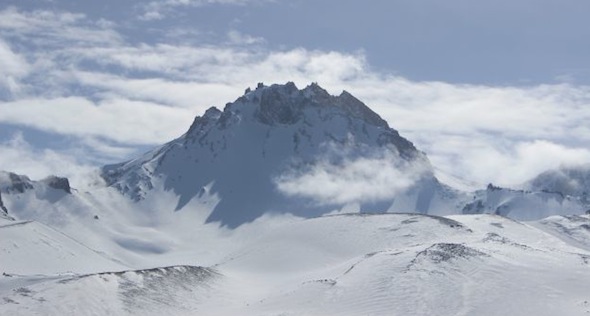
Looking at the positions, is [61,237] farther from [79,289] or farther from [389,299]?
[389,299]

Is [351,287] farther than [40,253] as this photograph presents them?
No

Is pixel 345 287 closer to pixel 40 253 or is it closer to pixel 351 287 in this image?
pixel 351 287

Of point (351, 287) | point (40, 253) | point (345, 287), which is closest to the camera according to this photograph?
point (351, 287)

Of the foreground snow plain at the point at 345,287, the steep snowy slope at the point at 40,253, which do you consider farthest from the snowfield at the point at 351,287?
the steep snowy slope at the point at 40,253

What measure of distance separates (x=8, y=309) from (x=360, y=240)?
7678 cm

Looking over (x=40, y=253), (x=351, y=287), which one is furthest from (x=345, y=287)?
(x=40, y=253)

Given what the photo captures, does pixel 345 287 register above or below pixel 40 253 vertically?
above

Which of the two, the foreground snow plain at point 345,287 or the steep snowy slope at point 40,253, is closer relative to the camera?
the foreground snow plain at point 345,287

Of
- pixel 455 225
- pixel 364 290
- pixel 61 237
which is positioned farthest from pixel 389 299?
pixel 61 237

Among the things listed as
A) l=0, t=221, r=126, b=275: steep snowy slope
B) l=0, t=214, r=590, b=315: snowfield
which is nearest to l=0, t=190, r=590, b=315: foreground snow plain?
l=0, t=214, r=590, b=315: snowfield

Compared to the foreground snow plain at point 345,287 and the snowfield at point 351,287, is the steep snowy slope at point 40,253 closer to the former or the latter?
the foreground snow plain at point 345,287

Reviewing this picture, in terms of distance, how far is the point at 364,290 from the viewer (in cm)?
10894

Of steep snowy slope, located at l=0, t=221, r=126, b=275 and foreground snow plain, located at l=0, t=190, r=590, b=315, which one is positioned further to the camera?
steep snowy slope, located at l=0, t=221, r=126, b=275

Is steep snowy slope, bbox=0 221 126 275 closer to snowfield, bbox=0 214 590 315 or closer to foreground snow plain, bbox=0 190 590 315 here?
foreground snow plain, bbox=0 190 590 315
